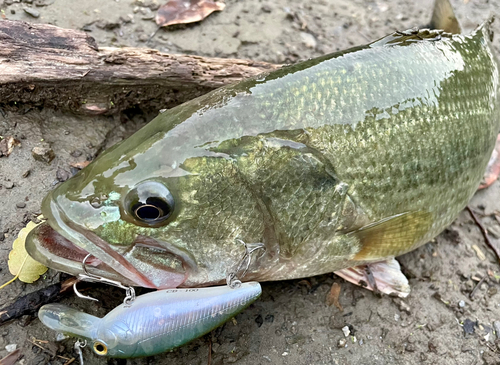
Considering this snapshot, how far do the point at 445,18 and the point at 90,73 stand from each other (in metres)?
2.84

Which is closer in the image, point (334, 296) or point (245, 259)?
point (245, 259)

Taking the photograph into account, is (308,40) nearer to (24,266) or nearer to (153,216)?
(153,216)

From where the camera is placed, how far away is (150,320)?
1.90 m

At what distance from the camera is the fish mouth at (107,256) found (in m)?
1.90

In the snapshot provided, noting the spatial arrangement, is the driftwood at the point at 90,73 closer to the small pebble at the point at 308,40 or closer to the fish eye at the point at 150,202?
the small pebble at the point at 308,40

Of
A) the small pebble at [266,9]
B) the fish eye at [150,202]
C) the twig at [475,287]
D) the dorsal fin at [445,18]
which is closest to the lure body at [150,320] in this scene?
the fish eye at [150,202]

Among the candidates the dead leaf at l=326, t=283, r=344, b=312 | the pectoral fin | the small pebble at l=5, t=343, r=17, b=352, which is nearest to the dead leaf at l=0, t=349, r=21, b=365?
the small pebble at l=5, t=343, r=17, b=352

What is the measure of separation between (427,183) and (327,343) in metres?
1.22

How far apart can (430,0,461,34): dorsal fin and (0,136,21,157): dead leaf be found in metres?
3.46

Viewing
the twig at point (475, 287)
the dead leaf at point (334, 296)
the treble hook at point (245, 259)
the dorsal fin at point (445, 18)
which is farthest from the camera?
the dorsal fin at point (445, 18)

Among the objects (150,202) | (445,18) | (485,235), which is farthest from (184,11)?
(485,235)

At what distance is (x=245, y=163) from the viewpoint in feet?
6.65

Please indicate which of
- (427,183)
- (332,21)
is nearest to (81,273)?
(427,183)

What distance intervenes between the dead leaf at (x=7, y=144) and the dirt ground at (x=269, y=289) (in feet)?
0.12
